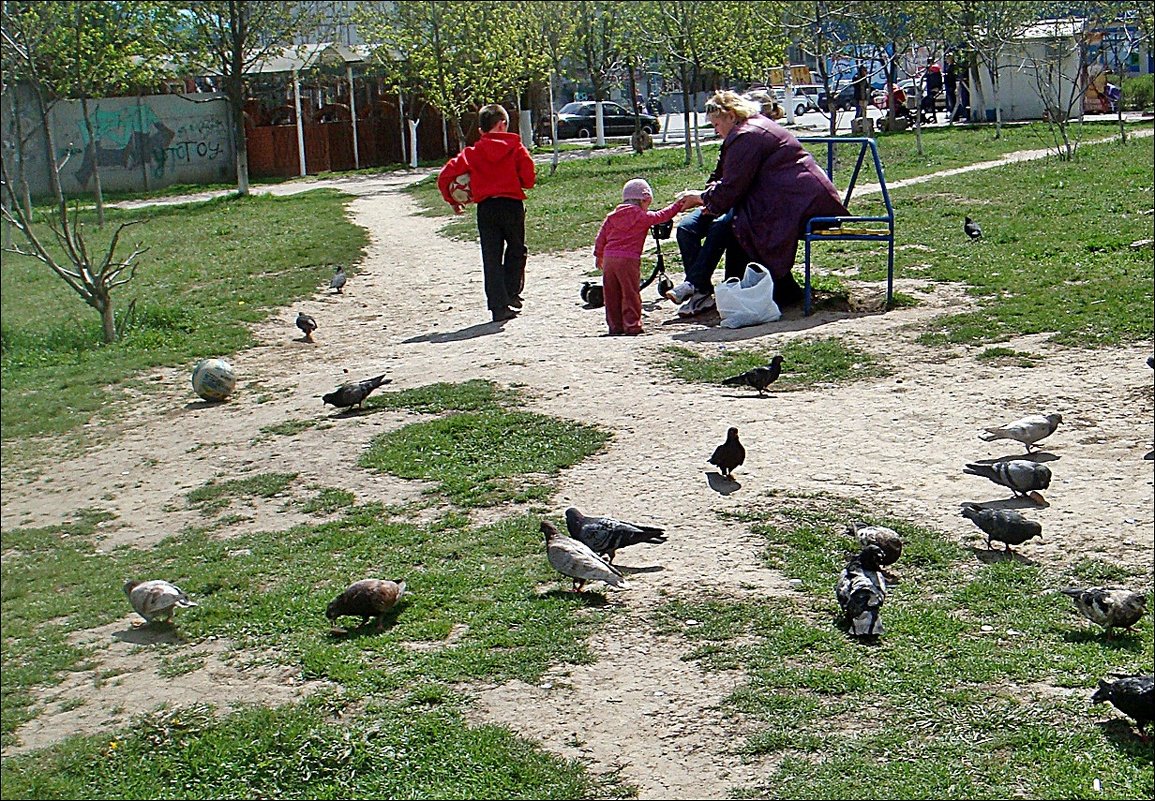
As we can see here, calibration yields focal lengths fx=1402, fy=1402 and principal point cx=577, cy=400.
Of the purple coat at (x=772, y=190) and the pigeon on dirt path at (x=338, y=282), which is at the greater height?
the purple coat at (x=772, y=190)

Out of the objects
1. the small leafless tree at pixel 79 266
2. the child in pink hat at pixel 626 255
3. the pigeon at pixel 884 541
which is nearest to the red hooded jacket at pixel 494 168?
the child in pink hat at pixel 626 255

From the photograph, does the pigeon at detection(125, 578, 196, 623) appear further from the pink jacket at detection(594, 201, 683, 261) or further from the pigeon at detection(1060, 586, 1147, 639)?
the pink jacket at detection(594, 201, 683, 261)

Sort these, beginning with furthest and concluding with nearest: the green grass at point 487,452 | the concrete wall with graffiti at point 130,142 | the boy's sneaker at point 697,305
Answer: the boy's sneaker at point 697,305, the concrete wall with graffiti at point 130,142, the green grass at point 487,452

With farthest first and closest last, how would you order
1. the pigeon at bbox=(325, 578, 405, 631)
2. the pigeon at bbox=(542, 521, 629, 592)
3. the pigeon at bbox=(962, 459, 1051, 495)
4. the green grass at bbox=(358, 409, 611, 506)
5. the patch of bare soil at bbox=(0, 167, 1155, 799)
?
the green grass at bbox=(358, 409, 611, 506) < the pigeon at bbox=(962, 459, 1051, 495) < the pigeon at bbox=(542, 521, 629, 592) < the pigeon at bbox=(325, 578, 405, 631) < the patch of bare soil at bbox=(0, 167, 1155, 799)

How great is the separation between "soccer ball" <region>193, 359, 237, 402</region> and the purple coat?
4.24 metres

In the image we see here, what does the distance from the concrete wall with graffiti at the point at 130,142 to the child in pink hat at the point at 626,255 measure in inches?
169

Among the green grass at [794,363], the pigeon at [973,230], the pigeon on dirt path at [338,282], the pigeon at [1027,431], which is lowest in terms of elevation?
the pigeon at [1027,431]

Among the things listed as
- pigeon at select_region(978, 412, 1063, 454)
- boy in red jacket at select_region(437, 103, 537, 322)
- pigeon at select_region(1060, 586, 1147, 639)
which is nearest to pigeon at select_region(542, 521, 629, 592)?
pigeon at select_region(1060, 586, 1147, 639)

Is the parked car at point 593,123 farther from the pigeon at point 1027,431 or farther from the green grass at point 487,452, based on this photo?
the pigeon at point 1027,431

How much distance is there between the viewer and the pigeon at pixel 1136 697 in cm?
423

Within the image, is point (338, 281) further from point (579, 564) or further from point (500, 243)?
point (579, 564)

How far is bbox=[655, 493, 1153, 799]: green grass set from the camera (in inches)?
164

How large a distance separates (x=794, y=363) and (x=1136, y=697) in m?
5.61

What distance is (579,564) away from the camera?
5.58m
